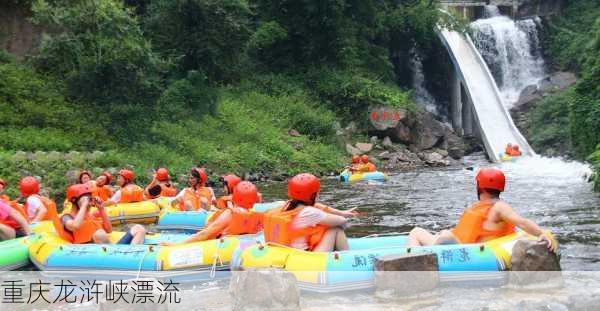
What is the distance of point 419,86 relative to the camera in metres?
30.2

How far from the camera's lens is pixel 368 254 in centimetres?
616

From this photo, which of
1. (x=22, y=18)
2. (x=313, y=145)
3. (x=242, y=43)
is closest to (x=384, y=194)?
(x=313, y=145)

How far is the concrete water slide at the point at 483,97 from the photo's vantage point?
2441cm

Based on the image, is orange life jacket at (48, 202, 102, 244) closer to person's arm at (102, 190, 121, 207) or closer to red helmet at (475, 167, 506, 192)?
person's arm at (102, 190, 121, 207)

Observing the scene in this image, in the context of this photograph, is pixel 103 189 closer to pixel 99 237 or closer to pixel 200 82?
pixel 99 237

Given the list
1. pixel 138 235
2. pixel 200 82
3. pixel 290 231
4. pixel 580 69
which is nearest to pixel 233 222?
pixel 138 235

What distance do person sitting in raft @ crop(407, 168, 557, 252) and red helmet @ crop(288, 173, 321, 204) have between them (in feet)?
3.82

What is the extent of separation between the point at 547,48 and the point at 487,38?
2.71 m

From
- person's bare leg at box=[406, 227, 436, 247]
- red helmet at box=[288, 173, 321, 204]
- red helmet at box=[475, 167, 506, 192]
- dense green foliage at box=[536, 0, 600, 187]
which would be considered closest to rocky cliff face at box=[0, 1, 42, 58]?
dense green foliage at box=[536, 0, 600, 187]

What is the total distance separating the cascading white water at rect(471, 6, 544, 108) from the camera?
94.8ft

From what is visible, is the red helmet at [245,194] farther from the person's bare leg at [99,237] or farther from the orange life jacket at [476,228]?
the orange life jacket at [476,228]

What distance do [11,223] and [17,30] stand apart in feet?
47.9

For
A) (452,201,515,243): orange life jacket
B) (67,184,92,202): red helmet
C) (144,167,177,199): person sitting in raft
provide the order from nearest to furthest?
(452,201,515,243): orange life jacket
(67,184,92,202): red helmet
(144,167,177,199): person sitting in raft

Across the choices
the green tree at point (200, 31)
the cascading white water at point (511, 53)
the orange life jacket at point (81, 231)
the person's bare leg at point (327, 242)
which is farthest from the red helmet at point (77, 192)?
the cascading white water at point (511, 53)
